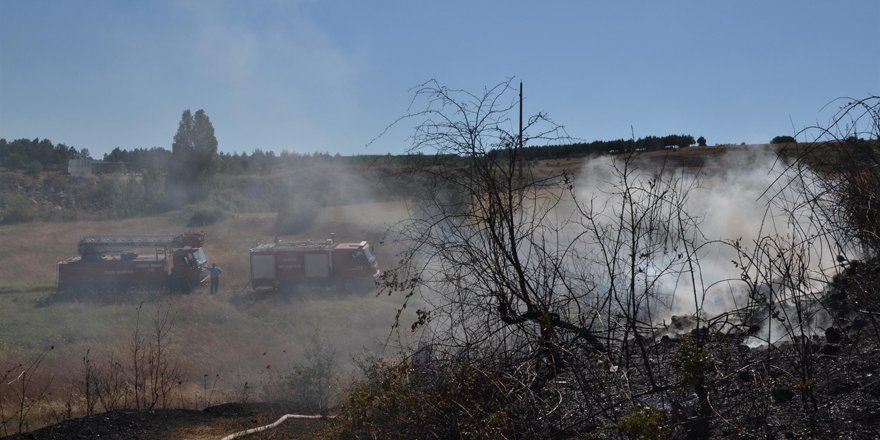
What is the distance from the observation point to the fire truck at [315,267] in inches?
1238

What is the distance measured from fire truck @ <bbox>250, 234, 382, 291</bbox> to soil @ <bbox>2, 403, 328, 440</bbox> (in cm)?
2012

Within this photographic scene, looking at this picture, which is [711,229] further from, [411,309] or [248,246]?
[248,246]

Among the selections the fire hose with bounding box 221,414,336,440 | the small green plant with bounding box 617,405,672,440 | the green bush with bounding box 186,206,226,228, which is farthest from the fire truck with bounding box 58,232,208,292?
the small green plant with bounding box 617,405,672,440

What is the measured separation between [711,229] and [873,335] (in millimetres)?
10659

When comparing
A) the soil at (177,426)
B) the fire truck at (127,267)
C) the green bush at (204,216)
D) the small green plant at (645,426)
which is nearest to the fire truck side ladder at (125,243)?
the fire truck at (127,267)

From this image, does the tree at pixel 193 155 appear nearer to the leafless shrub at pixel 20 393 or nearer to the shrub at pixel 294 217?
the shrub at pixel 294 217

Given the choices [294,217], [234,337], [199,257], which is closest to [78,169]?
[294,217]

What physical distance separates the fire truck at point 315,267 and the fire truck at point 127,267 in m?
2.75

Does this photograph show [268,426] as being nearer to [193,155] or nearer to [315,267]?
[315,267]

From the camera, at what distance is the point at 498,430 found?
5020 mm

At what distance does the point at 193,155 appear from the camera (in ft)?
198

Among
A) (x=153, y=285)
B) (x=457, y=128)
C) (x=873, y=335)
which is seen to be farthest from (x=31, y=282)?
(x=873, y=335)

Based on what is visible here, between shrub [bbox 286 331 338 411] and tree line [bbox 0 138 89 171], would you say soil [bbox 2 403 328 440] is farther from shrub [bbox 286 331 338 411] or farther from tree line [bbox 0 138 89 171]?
tree line [bbox 0 138 89 171]

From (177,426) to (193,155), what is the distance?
53969 mm
